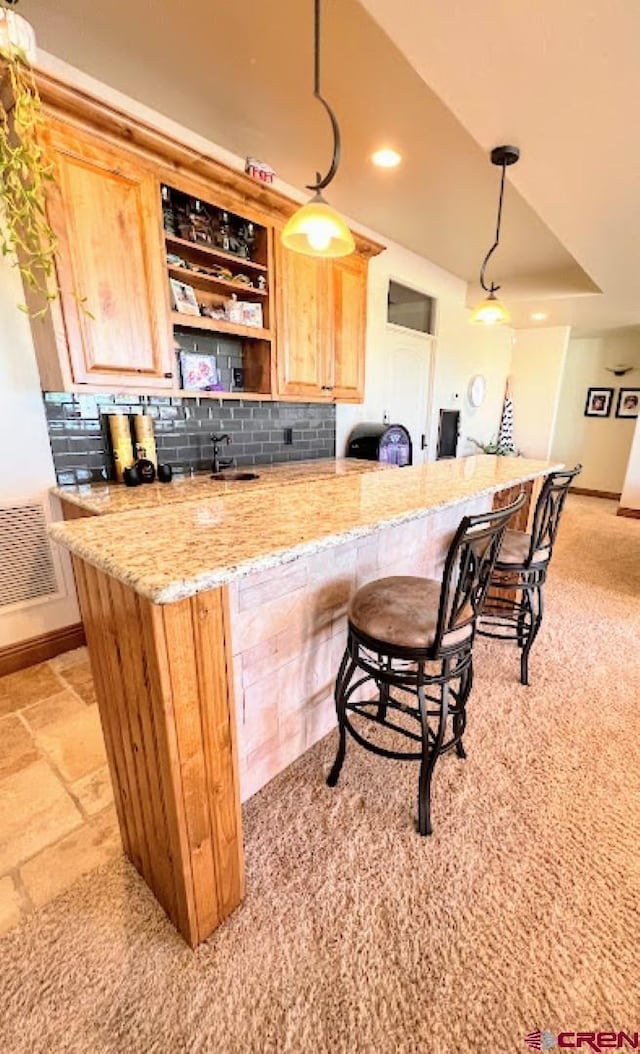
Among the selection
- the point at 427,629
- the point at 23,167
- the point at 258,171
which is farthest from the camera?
the point at 258,171

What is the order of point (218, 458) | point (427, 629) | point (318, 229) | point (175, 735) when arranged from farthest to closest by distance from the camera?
1. point (218, 458)
2. point (318, 229)
3. point (427, 629)
4. point (175, 735)

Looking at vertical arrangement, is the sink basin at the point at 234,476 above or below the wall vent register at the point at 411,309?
below

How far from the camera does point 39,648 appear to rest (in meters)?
2.31

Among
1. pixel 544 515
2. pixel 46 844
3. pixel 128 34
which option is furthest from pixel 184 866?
pixel 128 34

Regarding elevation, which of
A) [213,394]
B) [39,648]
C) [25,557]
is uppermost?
[213,394]

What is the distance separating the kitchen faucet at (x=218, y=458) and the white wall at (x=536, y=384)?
544cm

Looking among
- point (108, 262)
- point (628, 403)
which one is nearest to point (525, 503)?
point (108, 262)

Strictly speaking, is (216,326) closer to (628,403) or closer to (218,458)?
(218,458)

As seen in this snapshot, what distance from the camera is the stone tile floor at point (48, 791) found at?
4.24 ft

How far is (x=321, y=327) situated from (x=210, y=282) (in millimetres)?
825

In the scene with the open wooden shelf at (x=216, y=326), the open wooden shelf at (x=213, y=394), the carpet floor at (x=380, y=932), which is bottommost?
the carpet floor at (x=380, y=932)

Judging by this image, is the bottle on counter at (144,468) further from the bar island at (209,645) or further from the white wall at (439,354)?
the white wall at (439,354)

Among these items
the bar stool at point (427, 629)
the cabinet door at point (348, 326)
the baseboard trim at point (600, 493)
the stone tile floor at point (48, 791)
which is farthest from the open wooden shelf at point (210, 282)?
the baseboard trim at point (600, 493)

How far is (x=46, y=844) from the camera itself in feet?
4.55
